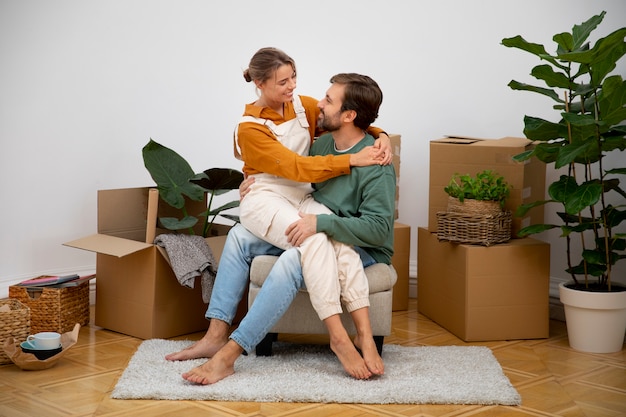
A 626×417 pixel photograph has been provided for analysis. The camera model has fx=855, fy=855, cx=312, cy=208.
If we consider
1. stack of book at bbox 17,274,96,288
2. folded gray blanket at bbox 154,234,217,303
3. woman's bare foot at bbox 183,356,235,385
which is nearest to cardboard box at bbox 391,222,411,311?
folded gray blanket at bbox 154,234,217,303

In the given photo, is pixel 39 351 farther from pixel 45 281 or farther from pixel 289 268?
pixel 289 268

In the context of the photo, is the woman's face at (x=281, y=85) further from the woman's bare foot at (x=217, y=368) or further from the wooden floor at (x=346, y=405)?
the wooden floor at (x=346, y=405)

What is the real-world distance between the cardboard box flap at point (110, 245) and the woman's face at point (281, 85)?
31.8 inches

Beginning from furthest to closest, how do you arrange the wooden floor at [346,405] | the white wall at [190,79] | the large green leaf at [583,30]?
the white wall at [190,79], the large green leaf at [583,30], the wooden floor at [346,405]

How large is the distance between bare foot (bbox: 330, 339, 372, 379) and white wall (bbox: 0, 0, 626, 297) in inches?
59.0

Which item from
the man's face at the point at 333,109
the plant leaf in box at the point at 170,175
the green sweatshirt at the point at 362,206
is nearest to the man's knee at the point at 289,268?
the green sweatshirt at the point at 362,206

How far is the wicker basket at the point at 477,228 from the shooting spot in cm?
340

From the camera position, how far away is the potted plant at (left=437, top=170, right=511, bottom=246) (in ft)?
11.1

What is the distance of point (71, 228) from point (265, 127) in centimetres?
140

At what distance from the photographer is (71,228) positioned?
4.05 meters

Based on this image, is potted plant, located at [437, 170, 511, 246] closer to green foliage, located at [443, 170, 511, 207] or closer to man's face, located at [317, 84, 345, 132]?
green foliage, located at [443, 170, 511, 207]

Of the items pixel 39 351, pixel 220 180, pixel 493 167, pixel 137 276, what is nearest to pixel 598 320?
pixel 493 167

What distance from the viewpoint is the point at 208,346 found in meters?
3.08

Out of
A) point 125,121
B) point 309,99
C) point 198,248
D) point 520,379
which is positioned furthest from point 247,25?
point 520,379
